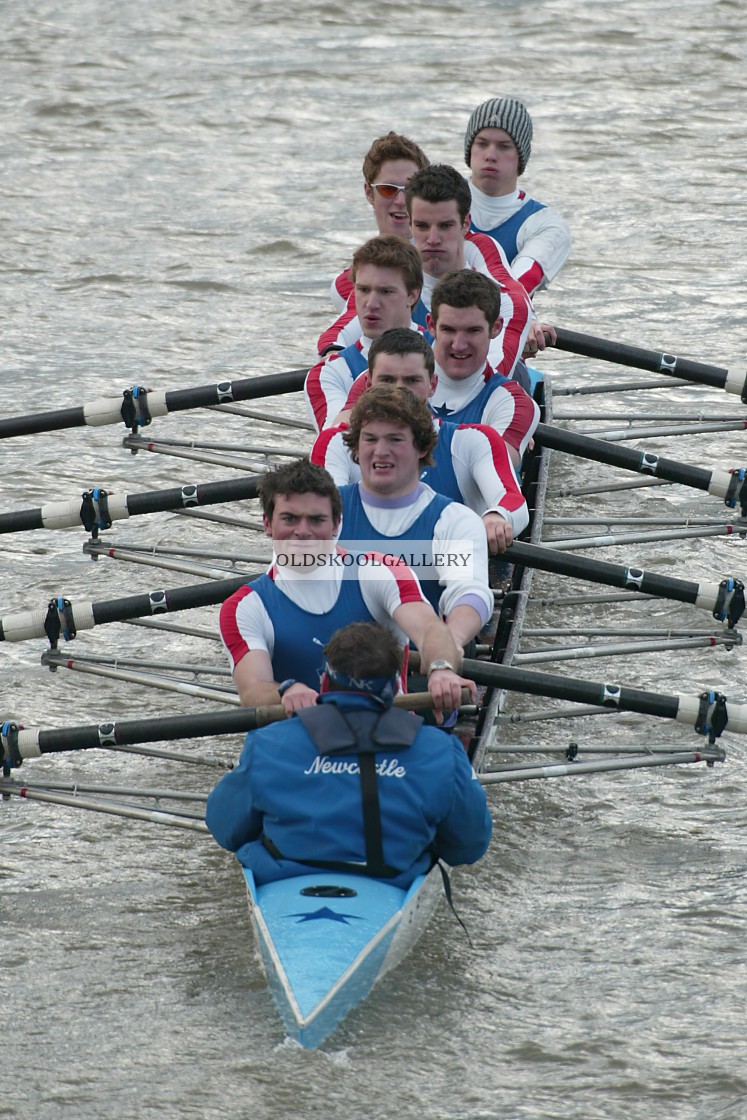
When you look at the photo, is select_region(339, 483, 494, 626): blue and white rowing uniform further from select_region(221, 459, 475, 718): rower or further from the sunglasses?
the sunglasses

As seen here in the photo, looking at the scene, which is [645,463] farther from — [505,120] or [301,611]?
[301,611]

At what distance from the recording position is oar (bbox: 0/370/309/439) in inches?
283

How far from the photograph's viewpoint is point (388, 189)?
7.49 metres

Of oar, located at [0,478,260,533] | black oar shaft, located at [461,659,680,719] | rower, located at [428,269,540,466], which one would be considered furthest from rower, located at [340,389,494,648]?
oar, located at [0,478,260,533]

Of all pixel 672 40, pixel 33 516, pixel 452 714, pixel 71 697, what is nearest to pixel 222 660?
pixel 71 697

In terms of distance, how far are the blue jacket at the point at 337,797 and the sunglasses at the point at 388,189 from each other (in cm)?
376

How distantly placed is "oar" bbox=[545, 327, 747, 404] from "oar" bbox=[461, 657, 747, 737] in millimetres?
2822

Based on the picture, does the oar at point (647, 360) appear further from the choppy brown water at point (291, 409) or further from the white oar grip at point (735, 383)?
the choppy brown water at point (291, 409)

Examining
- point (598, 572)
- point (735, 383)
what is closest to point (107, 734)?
point (598, 572)

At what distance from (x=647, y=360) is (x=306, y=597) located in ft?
11.0

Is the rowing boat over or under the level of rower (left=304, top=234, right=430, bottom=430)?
under

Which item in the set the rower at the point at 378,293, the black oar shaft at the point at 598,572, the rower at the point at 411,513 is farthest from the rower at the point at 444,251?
the rower at the point at 411,513

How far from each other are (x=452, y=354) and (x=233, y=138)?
10.5 meters

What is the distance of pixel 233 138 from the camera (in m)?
15.9
